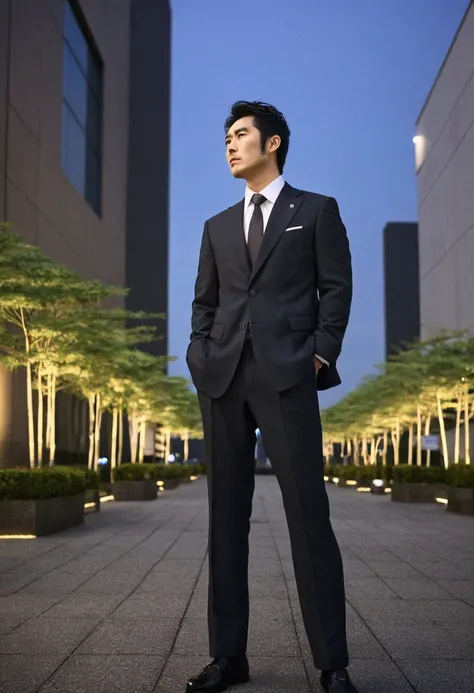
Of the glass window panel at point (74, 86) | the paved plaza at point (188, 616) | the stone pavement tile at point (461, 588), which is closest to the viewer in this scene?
the paved plaza at point (188, 616)

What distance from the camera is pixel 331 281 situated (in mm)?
3879

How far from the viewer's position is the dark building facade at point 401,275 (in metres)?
131

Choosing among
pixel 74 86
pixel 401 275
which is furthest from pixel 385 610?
pixel 401 275

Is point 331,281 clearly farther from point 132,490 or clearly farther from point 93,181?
point 93,181

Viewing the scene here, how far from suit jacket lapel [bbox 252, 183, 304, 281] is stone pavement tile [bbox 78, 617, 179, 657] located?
2123mm

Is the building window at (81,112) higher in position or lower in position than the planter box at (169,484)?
higher

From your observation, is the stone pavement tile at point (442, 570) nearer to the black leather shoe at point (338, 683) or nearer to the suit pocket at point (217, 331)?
the black leather shoe at point (338, 683)

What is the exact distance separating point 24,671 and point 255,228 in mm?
2327

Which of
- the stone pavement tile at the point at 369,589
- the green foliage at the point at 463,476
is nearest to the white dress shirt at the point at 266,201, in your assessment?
the stone pavement tile at the point at 369,589

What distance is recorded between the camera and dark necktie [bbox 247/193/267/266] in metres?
4.03

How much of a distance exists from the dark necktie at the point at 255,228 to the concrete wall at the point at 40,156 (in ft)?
75.1

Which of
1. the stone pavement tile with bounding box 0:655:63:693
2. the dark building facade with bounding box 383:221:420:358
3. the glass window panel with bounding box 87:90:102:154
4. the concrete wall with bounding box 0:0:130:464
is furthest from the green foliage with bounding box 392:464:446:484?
the dark building facade with bounding box 383:221:420:358

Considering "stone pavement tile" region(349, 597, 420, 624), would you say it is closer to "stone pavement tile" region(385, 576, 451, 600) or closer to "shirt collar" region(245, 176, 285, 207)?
"stone pavement tile" region(385, 576, 451, 600)

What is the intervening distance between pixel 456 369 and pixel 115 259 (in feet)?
82.4
